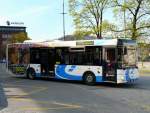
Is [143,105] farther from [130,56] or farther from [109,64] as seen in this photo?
[130,56]

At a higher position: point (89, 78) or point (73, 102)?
point (89, 78)

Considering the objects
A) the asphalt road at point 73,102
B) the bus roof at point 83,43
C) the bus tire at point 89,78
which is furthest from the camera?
the bus tire at point 89,78

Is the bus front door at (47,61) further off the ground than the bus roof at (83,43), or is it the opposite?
the bus roof at (83,43)

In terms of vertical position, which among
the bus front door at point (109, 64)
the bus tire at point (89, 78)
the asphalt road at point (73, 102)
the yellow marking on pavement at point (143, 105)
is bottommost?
the yellow marking on pavement at point (143, 105)

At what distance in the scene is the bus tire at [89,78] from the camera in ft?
79.8

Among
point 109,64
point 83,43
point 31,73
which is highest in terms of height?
point 83,43

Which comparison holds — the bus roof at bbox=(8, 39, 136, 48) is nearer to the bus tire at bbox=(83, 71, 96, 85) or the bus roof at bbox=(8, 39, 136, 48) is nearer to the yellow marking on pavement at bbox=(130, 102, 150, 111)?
the bus tire at bbox=(83, 71, 96, 85)

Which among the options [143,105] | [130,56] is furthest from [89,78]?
[143,105]

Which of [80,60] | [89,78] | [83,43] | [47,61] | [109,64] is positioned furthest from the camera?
[47,61]

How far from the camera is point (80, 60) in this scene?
25.0 metres

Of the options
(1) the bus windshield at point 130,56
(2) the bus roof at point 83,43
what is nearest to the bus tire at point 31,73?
(2) the bus roof at point 83,43

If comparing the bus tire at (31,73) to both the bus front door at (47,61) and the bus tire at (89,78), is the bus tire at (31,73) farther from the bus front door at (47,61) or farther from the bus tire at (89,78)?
the bus tire at (89,78)

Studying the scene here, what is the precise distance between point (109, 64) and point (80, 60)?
2.39 metres

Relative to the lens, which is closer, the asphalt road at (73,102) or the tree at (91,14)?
the asphalt road at (73,102)
